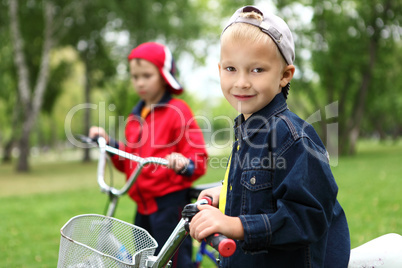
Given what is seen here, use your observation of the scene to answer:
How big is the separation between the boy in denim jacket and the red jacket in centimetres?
143

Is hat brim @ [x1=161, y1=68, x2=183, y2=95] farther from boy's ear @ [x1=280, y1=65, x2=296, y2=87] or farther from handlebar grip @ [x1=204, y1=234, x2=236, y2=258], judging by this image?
handlebar grip @ [x1=204, y1=234, x2=236, y2=258]

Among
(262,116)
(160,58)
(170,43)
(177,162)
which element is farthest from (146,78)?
(170,43)

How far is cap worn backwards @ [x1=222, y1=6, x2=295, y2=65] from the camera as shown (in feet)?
4.88

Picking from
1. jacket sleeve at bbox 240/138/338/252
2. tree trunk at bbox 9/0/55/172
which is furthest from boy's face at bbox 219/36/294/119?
tree trunk at bbox 9/0/55/172

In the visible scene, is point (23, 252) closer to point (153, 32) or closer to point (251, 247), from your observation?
point (251, 247)

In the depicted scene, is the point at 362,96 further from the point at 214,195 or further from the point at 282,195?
the point at 282,195

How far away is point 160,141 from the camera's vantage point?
3191 millimetres

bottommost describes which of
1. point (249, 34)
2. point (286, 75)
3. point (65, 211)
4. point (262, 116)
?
point (65, 211)

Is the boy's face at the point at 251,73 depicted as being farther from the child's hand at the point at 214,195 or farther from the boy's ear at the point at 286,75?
the child's hand at the point at 214,195

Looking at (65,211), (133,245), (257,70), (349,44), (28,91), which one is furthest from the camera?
(349,44)

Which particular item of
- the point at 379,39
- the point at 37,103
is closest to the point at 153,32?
the point at 37,103

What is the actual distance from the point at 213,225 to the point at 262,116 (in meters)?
0.49

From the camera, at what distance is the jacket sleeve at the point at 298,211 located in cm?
132

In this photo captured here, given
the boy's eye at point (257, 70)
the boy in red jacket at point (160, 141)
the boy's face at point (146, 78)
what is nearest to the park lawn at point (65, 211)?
the boy in red jacket at point (160, 141)
